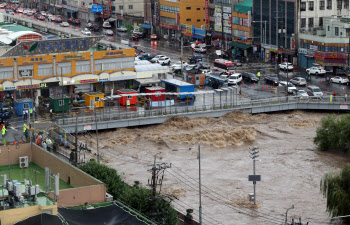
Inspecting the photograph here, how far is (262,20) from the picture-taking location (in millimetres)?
126812

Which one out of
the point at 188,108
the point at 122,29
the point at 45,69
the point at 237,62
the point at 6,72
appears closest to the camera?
the point at 188,108

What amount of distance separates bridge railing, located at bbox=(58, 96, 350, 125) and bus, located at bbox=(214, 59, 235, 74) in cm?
1808

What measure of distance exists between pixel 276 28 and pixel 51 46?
37594 mm

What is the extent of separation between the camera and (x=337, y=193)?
61.5 m

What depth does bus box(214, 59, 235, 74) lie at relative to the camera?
383 ft

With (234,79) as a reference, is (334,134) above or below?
below

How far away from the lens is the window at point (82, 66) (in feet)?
329

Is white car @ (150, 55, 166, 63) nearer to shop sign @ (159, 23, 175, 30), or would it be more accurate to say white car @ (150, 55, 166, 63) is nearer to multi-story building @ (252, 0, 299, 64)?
multi-story building @ (252, 0, 299, 64)

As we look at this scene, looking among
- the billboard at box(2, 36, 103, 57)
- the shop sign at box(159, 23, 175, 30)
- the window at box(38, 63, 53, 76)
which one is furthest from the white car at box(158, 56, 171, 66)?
the window at box(38, 63, 53, 76)

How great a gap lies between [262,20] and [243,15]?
5.66 meters

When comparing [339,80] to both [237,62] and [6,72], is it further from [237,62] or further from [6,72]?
[6,72]

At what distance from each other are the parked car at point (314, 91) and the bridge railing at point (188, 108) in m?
0.67

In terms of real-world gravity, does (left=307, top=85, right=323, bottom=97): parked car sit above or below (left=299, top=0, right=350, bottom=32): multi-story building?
below

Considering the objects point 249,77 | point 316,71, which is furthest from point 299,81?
point 249,77
